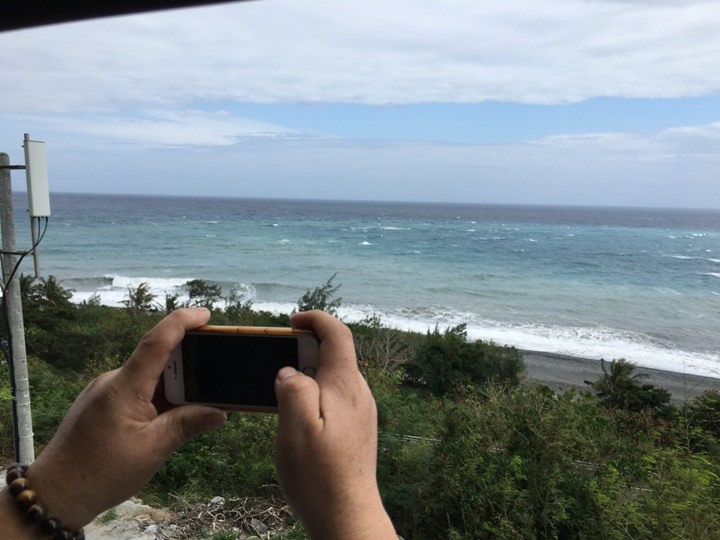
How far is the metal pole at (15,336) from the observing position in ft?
13.0

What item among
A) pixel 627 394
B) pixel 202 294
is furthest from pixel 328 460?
pixel 202 294

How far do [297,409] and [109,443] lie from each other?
0.29m

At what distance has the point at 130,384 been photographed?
30.4 inches

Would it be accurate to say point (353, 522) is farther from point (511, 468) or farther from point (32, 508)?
point (511, 468)

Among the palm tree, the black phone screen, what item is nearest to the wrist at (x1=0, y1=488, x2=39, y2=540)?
the black phone screen

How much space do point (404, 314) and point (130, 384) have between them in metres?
21.7

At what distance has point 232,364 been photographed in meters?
0.95

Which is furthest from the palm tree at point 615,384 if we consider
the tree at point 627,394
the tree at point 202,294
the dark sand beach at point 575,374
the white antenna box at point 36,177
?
the tree at point 202,294

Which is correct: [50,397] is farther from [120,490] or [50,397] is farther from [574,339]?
[574,339]

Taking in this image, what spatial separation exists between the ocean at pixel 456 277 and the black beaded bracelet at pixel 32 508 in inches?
316

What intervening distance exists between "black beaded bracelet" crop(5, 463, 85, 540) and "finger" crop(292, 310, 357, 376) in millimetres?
401

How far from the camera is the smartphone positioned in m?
0.92

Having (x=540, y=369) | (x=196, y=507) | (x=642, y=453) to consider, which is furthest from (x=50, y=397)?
(x=540, y=369)

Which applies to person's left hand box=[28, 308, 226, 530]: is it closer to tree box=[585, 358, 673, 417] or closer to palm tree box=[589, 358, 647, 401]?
tree box=[585, 358, 673, 417]
